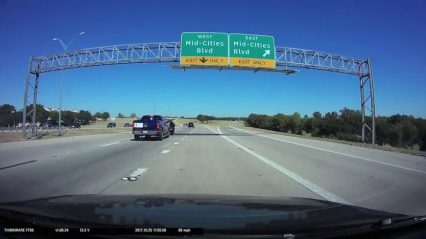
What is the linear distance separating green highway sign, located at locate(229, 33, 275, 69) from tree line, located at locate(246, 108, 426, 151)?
2012 cm

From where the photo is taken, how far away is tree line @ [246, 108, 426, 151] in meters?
80.1

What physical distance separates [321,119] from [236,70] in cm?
6372

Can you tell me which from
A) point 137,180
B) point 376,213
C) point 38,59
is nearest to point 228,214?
point 376,213

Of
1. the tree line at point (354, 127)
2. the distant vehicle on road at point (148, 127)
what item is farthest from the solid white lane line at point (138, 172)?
the tree line at point (354, 127)

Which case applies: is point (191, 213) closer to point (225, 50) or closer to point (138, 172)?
point (138, 172)

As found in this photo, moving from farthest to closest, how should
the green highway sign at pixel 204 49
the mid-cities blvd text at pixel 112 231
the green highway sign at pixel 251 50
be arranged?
the green highway sign at pixel 251 50, the green highway sign at pixel 204 49, the mid-cities blvd text at pixel 112 231

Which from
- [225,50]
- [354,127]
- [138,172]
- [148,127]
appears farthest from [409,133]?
[138,172]

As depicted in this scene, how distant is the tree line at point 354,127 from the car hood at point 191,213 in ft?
182

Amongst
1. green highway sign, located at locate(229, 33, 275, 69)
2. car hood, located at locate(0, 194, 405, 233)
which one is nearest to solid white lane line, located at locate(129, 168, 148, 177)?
car hood, located at locate(0, 194, 405, 233)

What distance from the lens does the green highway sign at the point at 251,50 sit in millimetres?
44812

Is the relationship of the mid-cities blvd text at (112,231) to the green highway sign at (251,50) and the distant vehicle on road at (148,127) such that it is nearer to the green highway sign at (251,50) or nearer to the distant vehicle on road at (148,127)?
the distant vehicle on road at (148,127)

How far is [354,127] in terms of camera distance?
96.3 m

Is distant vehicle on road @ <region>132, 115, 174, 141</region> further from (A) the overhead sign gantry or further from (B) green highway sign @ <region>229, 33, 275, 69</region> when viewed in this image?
(B) green highway sign @ <region>229, 33, 275, 69</region>

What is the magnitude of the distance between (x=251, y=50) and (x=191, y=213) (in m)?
40.4
